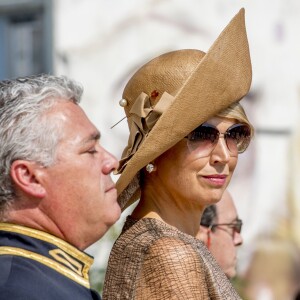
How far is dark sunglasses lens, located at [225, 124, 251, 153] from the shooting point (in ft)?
10.6

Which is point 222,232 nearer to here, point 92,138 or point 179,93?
point 179,93

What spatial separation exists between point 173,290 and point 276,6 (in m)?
5.66

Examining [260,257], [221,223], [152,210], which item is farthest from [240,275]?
[152,210]

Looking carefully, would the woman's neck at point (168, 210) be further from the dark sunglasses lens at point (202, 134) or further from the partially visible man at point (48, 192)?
the partially visible man at point (48, 192)

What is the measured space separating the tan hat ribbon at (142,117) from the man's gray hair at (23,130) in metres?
0.49

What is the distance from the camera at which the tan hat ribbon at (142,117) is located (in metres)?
3.18

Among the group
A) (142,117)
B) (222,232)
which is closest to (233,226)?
(222,232)

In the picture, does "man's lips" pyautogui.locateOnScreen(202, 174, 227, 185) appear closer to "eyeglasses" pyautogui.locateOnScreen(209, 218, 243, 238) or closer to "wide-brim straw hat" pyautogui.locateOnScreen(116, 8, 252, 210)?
"wide-brim straw hat" pyautogui.locateOnScreen(116, 8, 252, 210)

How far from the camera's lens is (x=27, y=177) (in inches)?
105

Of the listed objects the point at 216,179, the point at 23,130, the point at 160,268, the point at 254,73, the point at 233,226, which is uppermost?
the point at 23,130

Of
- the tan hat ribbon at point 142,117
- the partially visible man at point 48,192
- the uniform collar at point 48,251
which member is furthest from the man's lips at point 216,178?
the uniform collar at point 48,251

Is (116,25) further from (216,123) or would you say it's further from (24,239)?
(24,239)

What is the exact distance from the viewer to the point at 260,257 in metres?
8.23

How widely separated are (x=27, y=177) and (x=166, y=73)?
0.73 m
